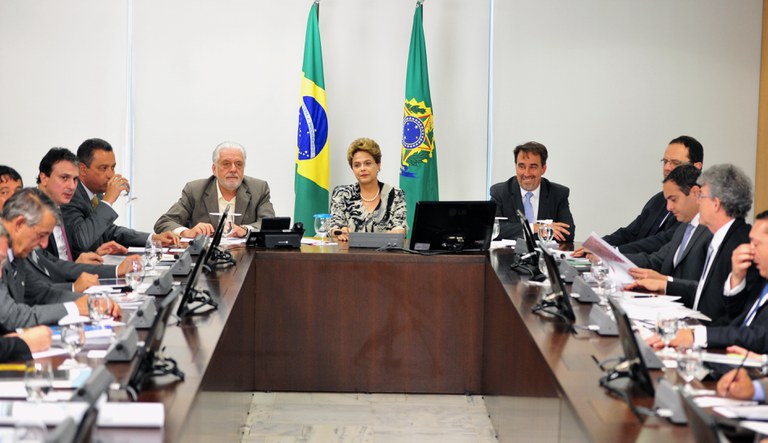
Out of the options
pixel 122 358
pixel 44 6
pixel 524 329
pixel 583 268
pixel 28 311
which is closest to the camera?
pixel 122 358

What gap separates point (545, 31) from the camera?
8.20 meters

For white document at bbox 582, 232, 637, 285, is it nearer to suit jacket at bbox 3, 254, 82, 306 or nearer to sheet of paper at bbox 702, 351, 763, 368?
sheet of paper at bbox 702, 351, 763, 368

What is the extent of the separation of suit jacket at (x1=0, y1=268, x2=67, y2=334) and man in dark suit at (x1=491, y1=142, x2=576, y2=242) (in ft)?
11.3

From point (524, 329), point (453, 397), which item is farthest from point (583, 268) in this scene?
point (524, 329)

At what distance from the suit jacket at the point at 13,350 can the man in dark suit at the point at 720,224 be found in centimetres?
260

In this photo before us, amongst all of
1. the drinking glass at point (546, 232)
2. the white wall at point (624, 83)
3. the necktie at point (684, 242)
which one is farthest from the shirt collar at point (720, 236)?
the white wall at point (624, 83)

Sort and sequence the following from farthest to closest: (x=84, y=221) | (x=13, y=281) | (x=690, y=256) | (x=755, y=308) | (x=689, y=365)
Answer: (x=84, y=221)
(x=690, y=256)
(x=13, y=281)
(x=755, y=308)
(x=689, y=365)

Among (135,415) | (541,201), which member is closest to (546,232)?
(541,201)

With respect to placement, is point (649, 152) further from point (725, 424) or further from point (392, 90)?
point (725, 424)

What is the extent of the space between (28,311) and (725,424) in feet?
7.90

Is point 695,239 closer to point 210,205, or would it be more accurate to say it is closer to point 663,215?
point 663,215

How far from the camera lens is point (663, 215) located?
20.2 ft

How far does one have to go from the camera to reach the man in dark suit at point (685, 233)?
4.61 metres

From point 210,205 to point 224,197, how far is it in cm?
10
